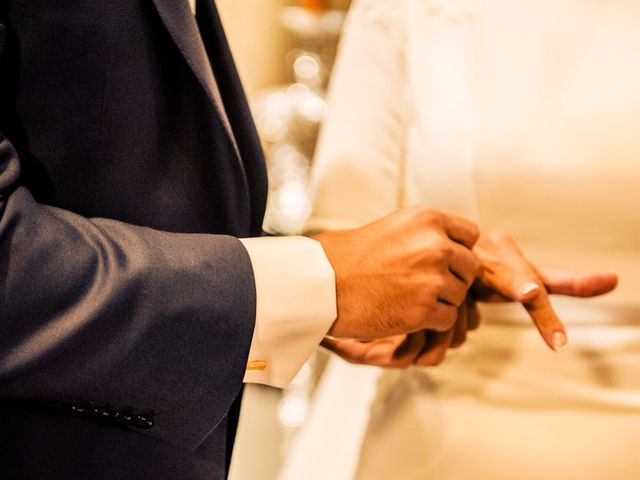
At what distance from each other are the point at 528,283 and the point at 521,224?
171 millimetres

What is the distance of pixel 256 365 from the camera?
66 centimetres

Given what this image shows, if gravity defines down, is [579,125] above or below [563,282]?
above

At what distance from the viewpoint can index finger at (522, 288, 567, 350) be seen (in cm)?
74

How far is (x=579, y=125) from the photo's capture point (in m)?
0.88

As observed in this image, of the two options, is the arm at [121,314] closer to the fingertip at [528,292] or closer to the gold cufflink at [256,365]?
the gold cufflink at [256,365]

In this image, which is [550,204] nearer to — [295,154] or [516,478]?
[516,478]

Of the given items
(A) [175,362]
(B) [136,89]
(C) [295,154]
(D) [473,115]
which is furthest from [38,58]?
(C) [295,154]

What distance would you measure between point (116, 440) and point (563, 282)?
0.47 meters

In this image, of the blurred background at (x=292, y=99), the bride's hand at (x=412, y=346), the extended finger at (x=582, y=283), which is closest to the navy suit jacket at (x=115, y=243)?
the bride's hand at (x=412, y=346)

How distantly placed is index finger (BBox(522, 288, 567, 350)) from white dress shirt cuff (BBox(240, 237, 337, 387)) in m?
0.22

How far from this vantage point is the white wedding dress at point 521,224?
0.84m

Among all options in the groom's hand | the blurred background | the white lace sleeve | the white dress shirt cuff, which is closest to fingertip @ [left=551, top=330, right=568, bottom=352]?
the groom's hand

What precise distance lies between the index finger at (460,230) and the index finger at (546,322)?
87 mm

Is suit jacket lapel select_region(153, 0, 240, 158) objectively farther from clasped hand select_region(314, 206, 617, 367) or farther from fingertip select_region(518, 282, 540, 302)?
fingertip select_region(518, 282, 540, 302)
